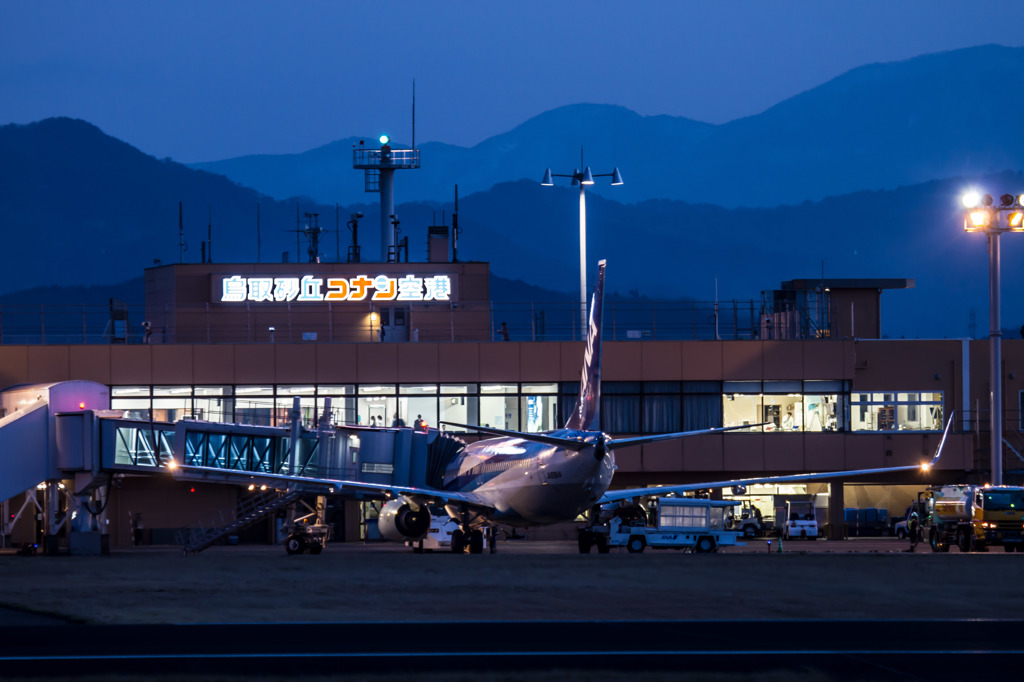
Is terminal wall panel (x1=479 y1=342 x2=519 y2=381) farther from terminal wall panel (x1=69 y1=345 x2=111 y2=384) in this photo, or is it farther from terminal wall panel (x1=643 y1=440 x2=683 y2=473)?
terminal wall panel (x1=69 y1=345 x2=111 y2=384)

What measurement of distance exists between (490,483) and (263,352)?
94.9 feet

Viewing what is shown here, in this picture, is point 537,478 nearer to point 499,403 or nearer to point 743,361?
point 499,403

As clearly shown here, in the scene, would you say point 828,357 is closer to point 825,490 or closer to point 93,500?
point 825,490

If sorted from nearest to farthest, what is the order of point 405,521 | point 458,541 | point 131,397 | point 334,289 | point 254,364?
point 458,541 → point 405,521 → point 131,397 → point 254,364 → point 334,289

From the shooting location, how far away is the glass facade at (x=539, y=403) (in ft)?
276

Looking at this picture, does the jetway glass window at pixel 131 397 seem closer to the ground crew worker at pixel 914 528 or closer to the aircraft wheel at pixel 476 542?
the aircraft wheel at pixel 476 542

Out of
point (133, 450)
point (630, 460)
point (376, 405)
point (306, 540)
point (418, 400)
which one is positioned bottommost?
point (306, 540)

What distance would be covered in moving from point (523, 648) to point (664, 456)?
2467 inches

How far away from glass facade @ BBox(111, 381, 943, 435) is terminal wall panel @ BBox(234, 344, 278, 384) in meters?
0.56

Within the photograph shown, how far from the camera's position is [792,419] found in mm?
85812

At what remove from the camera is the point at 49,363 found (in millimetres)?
82875

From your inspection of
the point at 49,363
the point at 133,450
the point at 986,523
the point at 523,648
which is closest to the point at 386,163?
the point at 49,363

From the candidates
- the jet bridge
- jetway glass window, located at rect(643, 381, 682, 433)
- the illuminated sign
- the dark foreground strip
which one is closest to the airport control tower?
the illuminated sign

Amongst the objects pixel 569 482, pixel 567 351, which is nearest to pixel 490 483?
pixel 569 482
